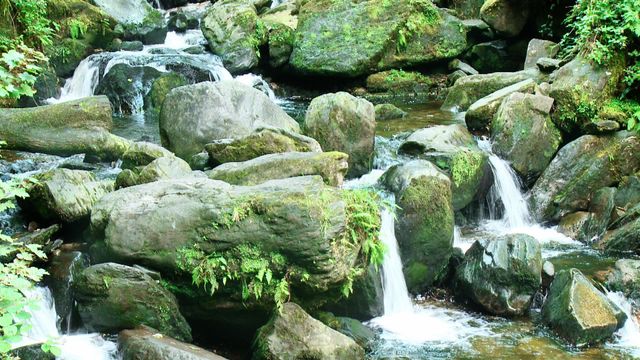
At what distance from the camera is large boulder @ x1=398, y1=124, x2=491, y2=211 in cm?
1030

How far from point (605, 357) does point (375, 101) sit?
1101cm

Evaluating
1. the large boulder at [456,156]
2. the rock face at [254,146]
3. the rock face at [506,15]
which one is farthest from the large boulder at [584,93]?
the rock face at [506,15]

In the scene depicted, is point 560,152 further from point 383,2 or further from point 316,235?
point 383,2

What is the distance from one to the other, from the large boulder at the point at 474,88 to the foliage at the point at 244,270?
31.6 ft

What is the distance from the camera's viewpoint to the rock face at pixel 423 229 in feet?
28.2

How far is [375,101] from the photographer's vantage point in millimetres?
17172

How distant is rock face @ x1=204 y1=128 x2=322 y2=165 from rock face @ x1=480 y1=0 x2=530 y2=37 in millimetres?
10533

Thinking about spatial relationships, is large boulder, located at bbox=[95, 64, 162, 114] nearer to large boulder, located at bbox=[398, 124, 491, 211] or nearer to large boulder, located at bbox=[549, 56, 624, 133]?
large boulder, located at bbox=[398, 124, 491, 211]

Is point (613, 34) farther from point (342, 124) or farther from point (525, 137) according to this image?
point (342, 124)

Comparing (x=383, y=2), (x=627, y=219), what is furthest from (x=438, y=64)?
(x=627, y=219)

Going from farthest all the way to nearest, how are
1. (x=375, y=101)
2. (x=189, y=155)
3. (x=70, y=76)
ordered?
(x=375, y=101) → (x=70, y=76) → (x=189, y=155)

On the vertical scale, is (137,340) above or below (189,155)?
below

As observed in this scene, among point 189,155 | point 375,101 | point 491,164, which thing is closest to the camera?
A: point 189,155

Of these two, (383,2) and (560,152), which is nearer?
(560,152)
